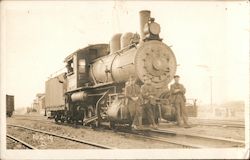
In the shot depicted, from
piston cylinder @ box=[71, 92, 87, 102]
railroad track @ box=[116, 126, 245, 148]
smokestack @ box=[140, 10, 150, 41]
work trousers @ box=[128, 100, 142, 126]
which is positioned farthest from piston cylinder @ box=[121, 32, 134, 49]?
railroad track @ box=[116, 126, 245, 148]

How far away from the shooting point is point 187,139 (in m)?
4.05

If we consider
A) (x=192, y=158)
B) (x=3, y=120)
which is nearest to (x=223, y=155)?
(x=192, y=158)

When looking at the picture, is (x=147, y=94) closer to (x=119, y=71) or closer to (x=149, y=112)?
(x=149, y=112)

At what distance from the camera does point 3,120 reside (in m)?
4.14

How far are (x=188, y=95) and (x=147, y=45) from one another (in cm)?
66

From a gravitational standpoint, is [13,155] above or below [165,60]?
below

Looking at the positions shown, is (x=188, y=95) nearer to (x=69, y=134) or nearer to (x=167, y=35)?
(x=167, y=35)

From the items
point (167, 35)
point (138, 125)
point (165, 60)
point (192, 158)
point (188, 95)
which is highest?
point (167, 35)

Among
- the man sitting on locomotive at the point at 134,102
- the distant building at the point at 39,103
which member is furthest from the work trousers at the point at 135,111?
the distant building at the point at 39,103

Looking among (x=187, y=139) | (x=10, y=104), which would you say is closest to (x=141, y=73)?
(x=187, y=139)

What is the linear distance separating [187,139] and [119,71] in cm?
99

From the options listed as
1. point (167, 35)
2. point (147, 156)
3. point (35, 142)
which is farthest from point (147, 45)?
point (35, 142)

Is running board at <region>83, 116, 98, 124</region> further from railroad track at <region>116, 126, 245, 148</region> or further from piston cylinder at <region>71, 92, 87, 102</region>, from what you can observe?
railroad track at <region>116, 126, 245, 148</region>

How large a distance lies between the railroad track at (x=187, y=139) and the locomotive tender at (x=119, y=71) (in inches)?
6.5
